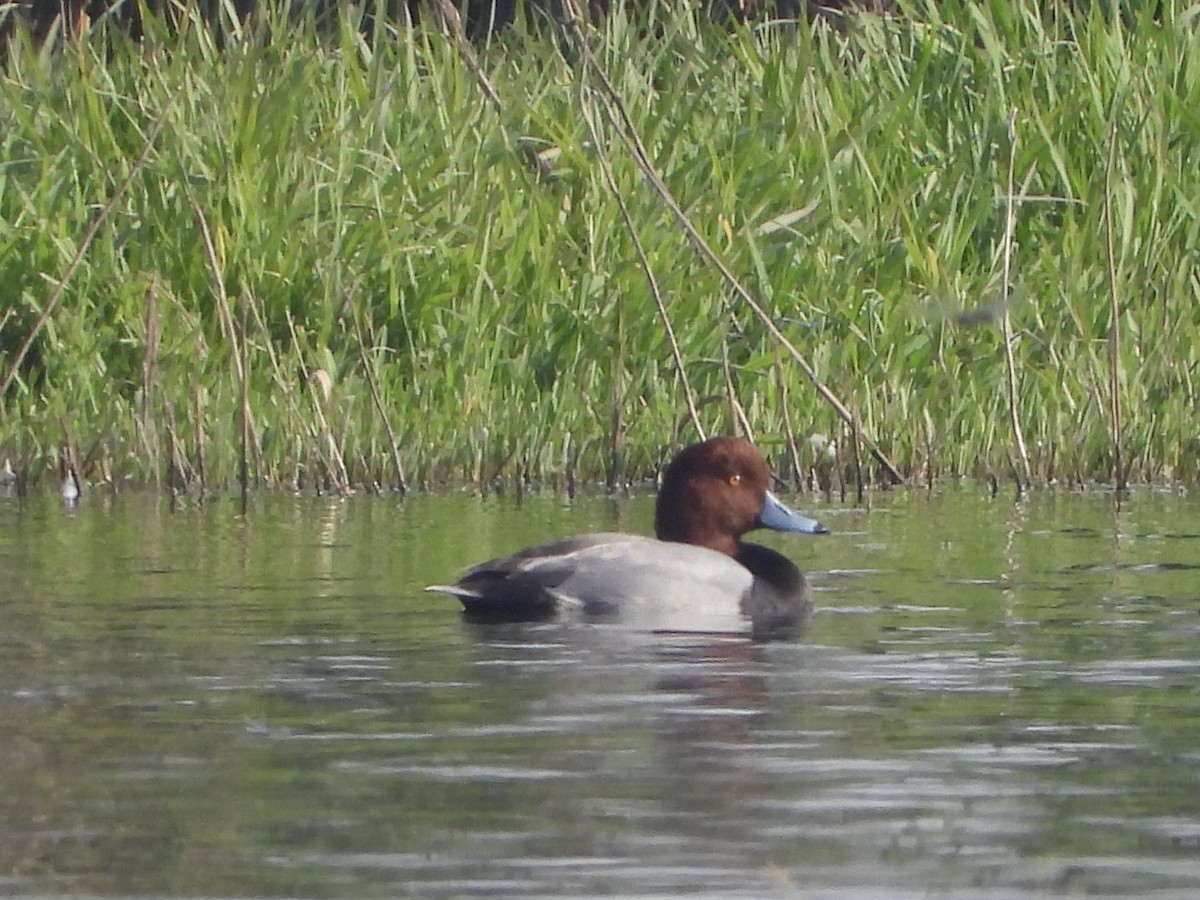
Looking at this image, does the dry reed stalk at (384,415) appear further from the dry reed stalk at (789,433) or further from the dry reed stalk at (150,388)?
the dry reed stalk at (789,433)

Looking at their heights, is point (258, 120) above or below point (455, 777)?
above

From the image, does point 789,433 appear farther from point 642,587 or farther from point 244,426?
point 642,587

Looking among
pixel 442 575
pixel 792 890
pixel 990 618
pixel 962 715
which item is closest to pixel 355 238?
pixel 442 575

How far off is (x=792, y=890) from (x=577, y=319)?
723 cm

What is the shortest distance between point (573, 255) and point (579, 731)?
20.3 ft

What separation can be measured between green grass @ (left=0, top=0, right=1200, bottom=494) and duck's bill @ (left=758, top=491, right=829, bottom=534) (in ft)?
4.94

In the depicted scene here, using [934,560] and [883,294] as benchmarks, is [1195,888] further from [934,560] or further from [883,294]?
[883,294]

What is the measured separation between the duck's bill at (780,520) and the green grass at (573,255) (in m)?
1.51

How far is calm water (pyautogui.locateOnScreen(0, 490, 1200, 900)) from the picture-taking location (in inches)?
172

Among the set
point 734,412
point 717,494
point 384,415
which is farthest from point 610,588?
point 384,415

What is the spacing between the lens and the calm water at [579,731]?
4367 millimetres

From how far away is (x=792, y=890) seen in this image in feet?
13.6

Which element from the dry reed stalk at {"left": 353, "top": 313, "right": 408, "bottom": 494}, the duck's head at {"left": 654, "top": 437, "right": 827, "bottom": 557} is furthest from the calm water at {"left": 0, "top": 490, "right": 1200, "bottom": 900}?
the dry reed stalk at {"left": 353, "top": 313, "right": 408, "bottom": 494}

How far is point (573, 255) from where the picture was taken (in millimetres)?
11664
